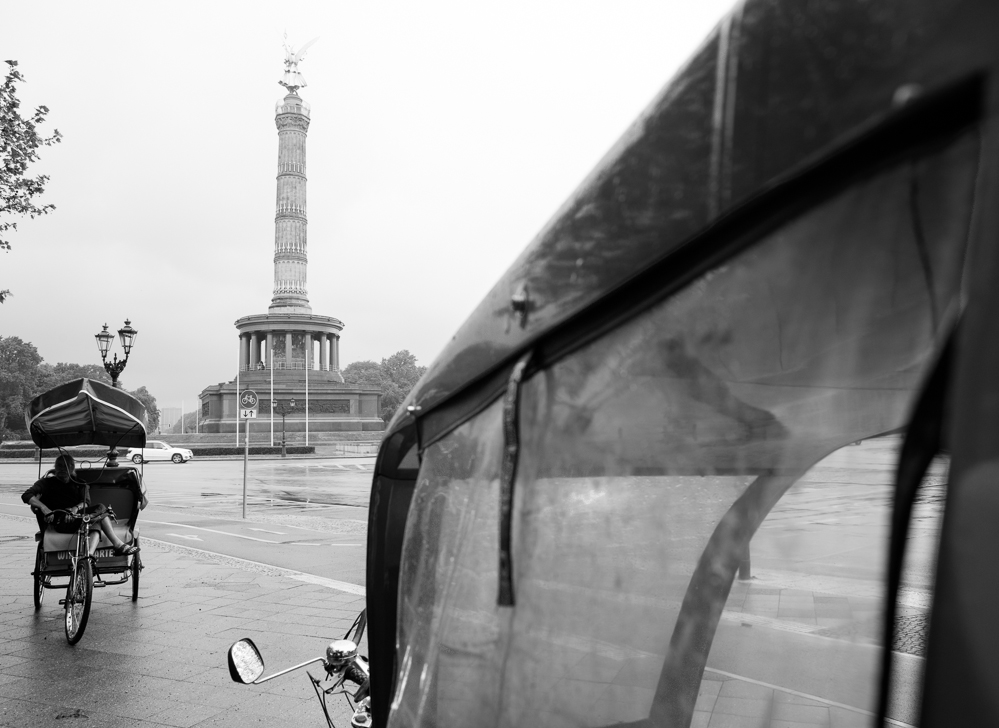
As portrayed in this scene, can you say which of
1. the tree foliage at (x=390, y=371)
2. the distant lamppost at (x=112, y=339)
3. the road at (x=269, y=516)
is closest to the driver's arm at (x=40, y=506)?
the road at (x=269, y=516)

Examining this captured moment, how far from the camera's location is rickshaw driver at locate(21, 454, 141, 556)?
7449 millimetres

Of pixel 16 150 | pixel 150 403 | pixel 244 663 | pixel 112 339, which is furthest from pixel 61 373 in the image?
pixel 244 663

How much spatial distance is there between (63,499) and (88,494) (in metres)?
0.30

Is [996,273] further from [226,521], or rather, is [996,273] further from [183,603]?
[226,521]

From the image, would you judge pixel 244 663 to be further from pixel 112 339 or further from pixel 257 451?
pixel 257 451

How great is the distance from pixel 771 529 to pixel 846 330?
495mm

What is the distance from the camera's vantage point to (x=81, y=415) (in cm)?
865

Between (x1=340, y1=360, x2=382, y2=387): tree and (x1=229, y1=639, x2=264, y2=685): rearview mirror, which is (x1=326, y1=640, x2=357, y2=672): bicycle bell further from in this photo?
(x1=340, y1=360, x2=382, y2=387): tree

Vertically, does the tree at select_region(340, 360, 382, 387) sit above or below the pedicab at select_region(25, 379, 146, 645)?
above

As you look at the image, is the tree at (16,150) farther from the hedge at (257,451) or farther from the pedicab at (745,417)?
the hedge at (257,451)

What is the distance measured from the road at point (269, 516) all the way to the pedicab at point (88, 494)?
2333 millimetres

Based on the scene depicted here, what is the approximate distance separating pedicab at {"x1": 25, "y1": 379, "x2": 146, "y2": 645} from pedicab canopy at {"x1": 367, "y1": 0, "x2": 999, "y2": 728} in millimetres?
5833

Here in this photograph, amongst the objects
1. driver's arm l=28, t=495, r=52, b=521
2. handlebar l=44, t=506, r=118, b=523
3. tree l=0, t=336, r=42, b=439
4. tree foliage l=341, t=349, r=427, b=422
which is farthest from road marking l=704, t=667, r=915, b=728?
tree foliage l=341, t=349, r=427, b=422

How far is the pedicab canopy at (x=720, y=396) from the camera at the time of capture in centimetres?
100
